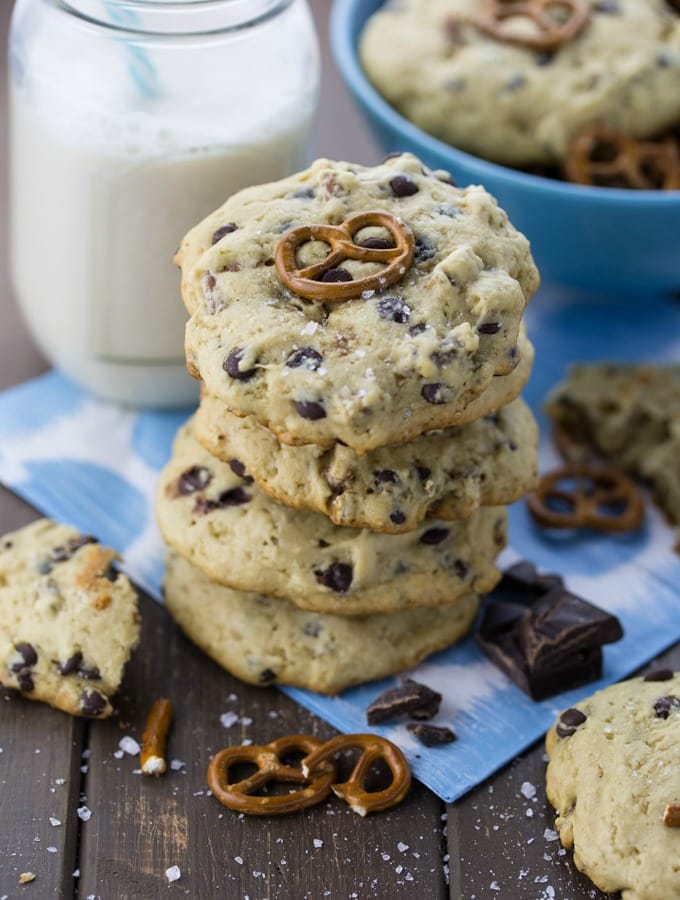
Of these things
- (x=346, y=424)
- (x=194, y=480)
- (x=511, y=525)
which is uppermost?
(x=346, y=424)

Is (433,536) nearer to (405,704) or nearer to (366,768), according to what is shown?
(405,704)

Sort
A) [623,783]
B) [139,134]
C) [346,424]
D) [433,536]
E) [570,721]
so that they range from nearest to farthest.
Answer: [346,424], [623,783], [570,721], [433,536], [139,134]

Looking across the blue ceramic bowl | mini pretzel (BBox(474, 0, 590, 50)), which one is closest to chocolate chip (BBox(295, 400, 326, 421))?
the blue ceramic bowl

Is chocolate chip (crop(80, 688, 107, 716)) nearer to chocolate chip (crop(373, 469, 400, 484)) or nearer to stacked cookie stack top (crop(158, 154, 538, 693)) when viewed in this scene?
stacked cookie stack top (crop(158, 154, 538, 693))

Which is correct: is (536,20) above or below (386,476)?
above

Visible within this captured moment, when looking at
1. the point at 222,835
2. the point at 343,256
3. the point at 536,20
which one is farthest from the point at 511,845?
the point at 536,20

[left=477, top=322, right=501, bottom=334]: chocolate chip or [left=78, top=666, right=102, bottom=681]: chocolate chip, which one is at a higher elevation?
[left=477, top=322, right=501, bottom=334]: chocolate chip
